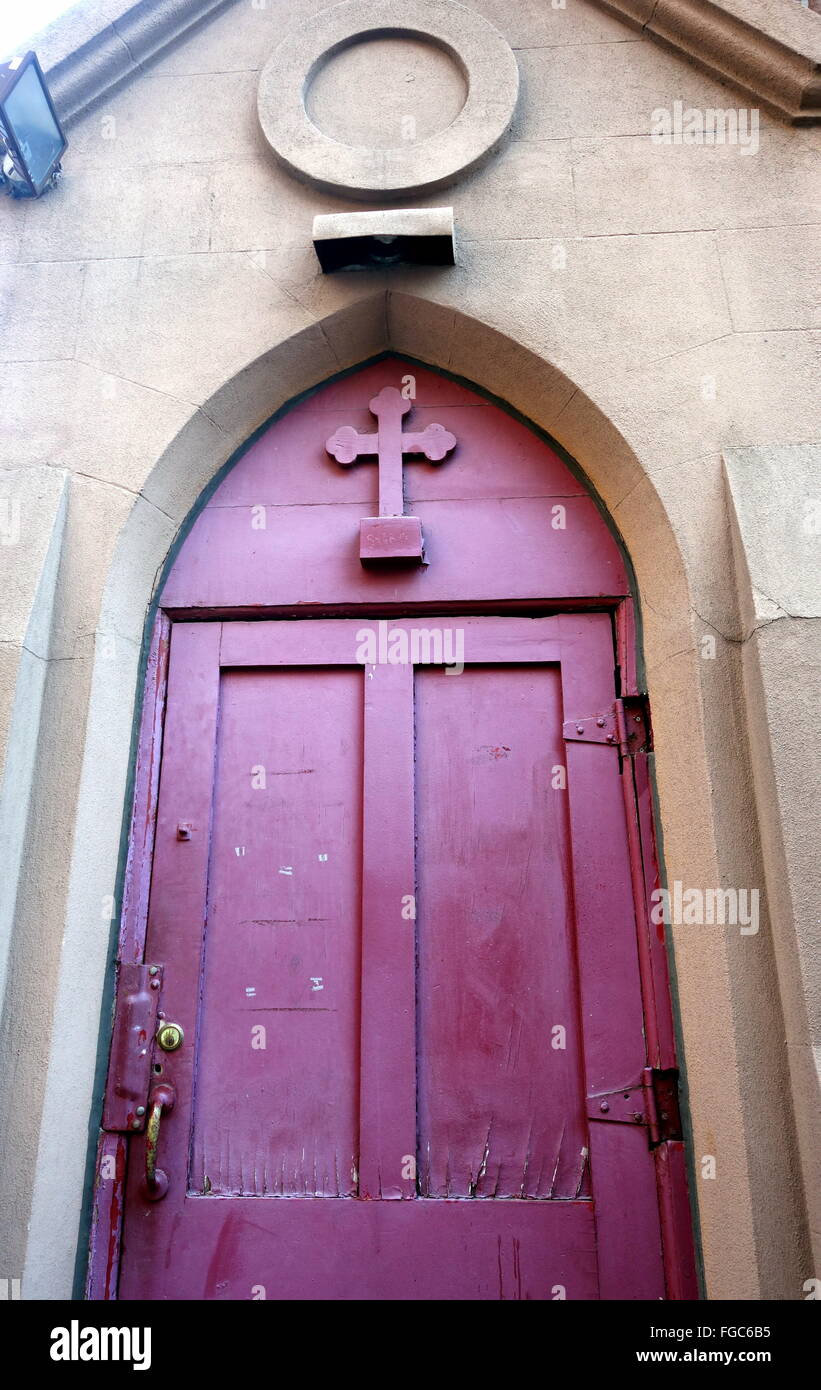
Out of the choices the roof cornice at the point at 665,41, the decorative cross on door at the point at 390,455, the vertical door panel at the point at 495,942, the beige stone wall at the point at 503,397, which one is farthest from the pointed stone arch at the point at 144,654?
the roof cornice at the point at 665,41

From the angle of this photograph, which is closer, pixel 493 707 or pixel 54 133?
pixel 493 707

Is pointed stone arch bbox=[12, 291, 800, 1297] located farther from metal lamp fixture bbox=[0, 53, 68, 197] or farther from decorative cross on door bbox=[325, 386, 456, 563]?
metal lamp fixture bbox=[0, 53, 68, 197]

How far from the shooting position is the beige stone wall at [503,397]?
2.44m

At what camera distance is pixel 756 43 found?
3195mm

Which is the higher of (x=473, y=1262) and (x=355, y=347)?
(x=355, y=347)

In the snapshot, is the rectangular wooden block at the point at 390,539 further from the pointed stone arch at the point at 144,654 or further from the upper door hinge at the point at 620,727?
the upper door hinge at the point at 620,727

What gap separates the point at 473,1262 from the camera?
2500mm

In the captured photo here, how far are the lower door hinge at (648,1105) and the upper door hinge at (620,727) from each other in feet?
2.94

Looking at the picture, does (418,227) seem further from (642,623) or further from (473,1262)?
(473,1262)

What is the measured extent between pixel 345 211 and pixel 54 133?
1.06 metres

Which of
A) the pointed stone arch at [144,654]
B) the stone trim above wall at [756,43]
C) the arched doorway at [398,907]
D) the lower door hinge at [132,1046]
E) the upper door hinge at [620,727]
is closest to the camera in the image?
the pointed stone arch at [144,654]

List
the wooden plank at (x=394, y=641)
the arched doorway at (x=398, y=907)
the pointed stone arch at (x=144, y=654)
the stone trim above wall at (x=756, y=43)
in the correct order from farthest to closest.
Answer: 1. the stone trim above wall at (x=756, y=43)
2. the wooden plank at (x=394, y=641)
3. the arched doorway at (x=398, y=907)
4. the pointed stone arch at (x=144, y=654)
